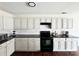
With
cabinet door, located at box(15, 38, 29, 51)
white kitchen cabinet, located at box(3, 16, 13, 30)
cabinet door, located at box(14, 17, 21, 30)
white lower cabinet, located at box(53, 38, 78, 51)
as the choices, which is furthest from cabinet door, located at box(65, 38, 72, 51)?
white kitchen cabinet, located at box(3, 16, 13, 30)

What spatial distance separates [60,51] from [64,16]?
201 centimetres

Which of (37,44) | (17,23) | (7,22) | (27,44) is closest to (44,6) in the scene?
(7,22)

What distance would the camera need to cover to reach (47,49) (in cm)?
614

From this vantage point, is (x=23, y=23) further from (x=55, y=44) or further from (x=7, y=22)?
(x=55, y=44)

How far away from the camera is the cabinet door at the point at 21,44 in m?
6.09

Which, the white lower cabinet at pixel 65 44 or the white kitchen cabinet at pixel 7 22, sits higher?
Answer: the white kitchen cabinet at pixel 7 22

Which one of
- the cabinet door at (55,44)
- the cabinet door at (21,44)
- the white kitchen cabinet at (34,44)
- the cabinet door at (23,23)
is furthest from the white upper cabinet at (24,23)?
the cabinet door at (55,44)

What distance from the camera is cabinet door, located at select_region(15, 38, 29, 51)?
6.09 meters

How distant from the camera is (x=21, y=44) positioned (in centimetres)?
615

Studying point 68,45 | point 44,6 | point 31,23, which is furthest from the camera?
point 31,23

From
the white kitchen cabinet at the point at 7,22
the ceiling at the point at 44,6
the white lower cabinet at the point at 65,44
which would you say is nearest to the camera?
the ceiling at the point at 44,6

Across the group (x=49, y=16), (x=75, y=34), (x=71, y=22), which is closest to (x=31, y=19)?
(x=49, y=16)

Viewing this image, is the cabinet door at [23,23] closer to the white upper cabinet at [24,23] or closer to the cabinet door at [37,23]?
the white upper cabinet at [24,23]

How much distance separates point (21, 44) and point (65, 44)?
2.33 metres
